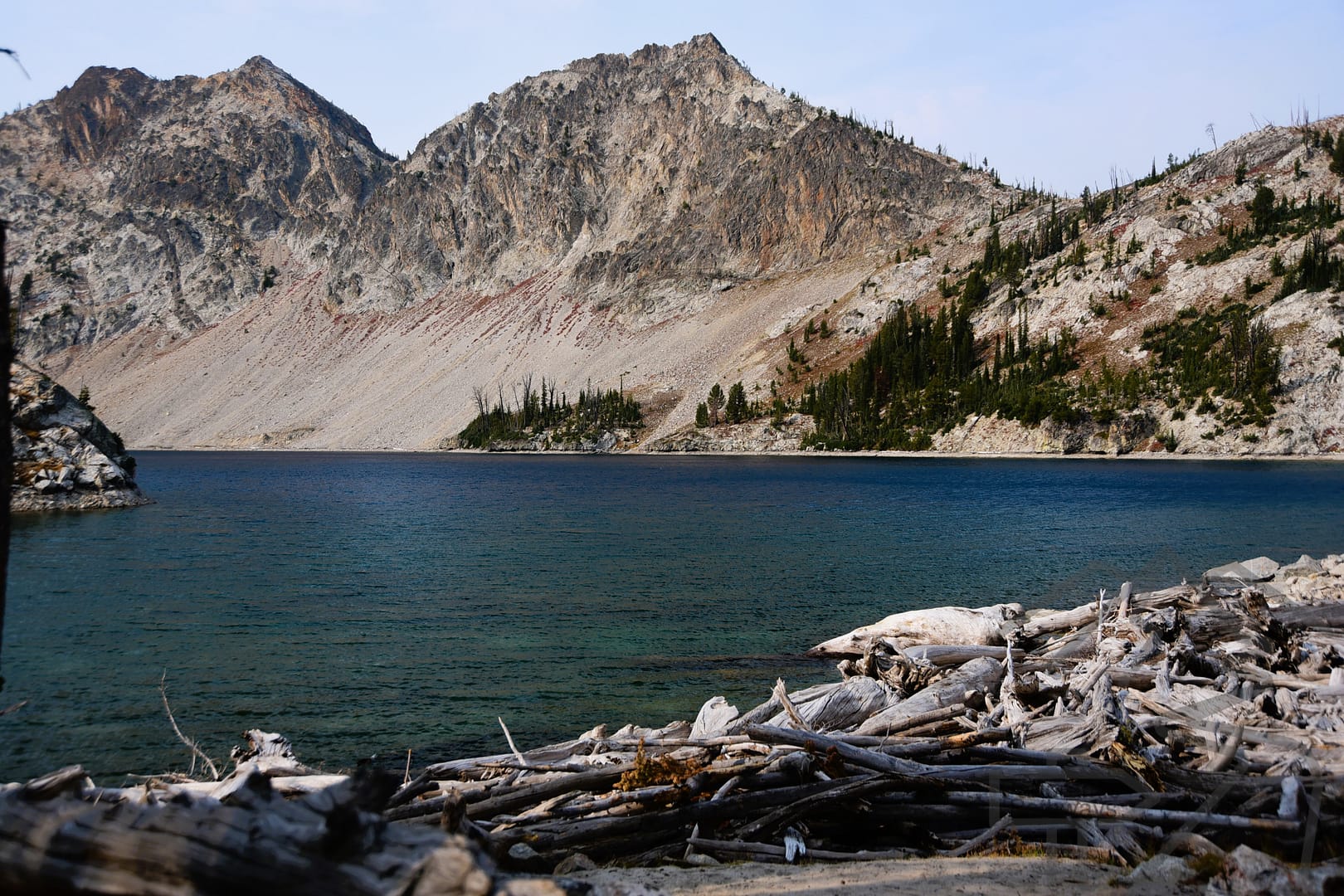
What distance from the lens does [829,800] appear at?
764cm

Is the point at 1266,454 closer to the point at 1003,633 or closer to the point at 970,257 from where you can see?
the point at 970,257

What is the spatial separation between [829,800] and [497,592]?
2101 centimetres

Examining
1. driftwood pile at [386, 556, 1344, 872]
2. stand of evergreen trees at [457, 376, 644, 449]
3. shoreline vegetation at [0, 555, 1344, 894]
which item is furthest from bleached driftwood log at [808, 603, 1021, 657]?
stand of evergreen trees at [457, 376, 644, 449]

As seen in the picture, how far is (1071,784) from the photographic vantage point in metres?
7.91

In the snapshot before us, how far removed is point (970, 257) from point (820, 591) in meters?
142

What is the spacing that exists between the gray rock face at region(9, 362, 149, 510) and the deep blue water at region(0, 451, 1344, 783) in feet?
7.21

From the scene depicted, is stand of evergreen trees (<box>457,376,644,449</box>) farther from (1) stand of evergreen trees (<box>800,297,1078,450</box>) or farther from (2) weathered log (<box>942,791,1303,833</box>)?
(2) weathered log (<box>942,791,1303,833</box>)

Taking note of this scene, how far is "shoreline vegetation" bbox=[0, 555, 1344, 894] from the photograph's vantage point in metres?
3.44

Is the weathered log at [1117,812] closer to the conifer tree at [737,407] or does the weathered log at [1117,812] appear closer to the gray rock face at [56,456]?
the gray rock face at [56,456]

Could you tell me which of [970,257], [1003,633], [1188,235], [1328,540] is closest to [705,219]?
[970,257]

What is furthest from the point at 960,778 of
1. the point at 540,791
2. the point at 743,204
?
the point at 743,204

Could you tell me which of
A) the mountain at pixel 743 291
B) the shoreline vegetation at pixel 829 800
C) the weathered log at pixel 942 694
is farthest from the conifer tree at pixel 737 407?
the shoreline vegetation at pixel 829 800

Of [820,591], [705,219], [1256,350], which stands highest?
[705,219]

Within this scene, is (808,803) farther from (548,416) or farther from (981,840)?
(548,416)
